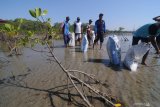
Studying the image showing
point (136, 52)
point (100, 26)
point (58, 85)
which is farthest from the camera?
point (100, 26)

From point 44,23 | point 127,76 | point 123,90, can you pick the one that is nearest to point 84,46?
point 127,76

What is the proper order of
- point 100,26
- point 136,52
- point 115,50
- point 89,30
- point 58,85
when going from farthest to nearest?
1. point 89,30
2. point 100,26
3. point 115,50
4. point 136,52
5. point 58,85

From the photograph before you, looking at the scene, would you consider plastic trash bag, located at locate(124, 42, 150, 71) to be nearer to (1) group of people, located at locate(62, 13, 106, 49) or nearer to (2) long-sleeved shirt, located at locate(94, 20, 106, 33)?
(1) group of people, located at locate(62, 13, 106, 49)

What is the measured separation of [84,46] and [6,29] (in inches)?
275

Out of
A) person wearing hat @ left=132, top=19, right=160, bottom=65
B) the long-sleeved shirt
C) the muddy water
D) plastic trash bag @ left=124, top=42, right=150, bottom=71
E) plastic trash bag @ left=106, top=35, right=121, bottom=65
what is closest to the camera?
the muddy water

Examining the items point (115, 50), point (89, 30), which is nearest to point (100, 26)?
point (89, 30)

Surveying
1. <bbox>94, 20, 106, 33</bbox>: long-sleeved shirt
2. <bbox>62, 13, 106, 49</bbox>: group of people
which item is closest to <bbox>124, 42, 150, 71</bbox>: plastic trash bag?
<bbox>62, 13, 106, 49</bbox>: group of people

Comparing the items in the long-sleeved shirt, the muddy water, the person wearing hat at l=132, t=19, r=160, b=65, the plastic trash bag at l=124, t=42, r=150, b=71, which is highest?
the long-sleeved shirt

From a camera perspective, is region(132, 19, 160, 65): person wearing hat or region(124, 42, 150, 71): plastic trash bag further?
region(124, 42, 150, 71): plastic trash bag

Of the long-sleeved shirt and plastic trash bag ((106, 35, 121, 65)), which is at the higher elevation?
the long-sleeved shirt

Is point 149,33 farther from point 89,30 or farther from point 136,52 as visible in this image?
point 89,30

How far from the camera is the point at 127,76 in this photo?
5.41 metres

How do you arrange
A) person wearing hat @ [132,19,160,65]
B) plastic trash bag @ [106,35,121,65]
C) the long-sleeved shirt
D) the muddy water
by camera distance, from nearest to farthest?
the muddy water, person wearing hat @ [132,19,160,65], plastic trash bag @ [106,35,121,65], the long-sleeved shirt

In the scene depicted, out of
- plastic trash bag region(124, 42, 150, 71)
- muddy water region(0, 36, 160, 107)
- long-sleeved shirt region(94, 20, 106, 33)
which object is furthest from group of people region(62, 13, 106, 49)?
plastic trash bag region(124, 42, 150, 71)
